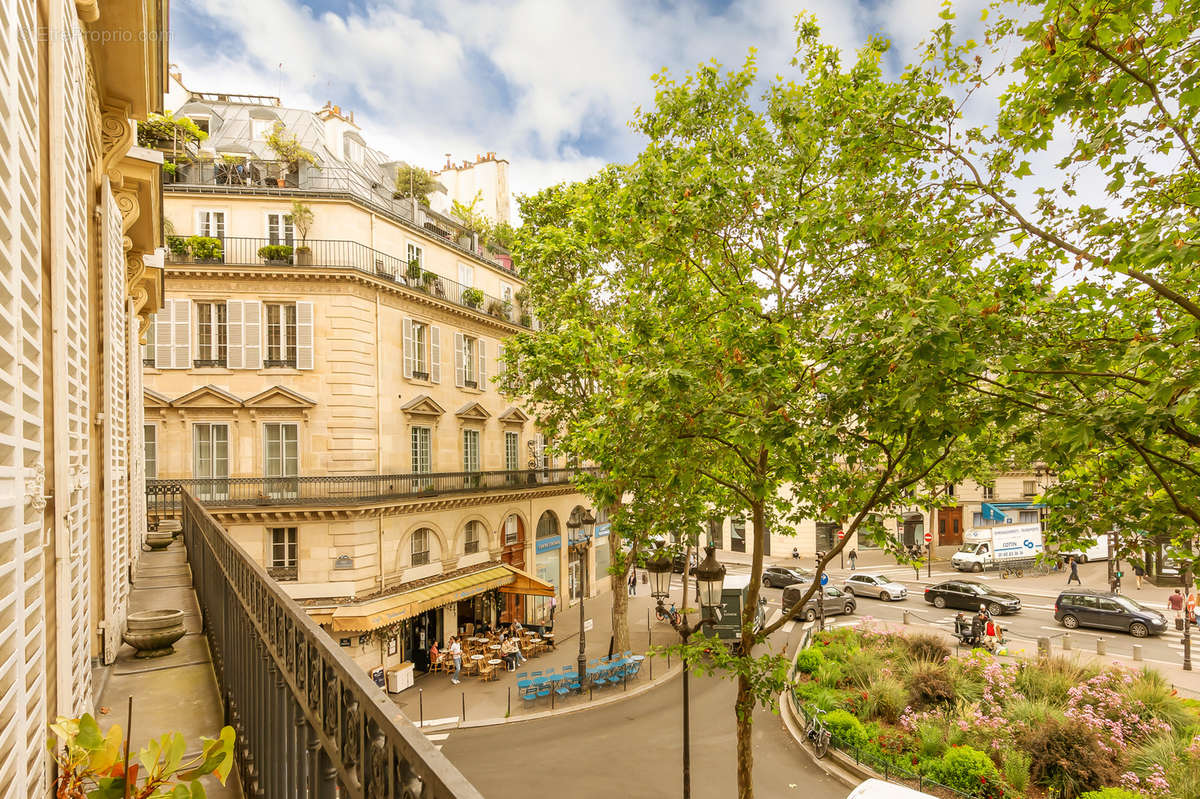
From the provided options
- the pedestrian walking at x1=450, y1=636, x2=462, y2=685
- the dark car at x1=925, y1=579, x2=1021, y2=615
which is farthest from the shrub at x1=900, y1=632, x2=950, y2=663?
the pedestrian walking at x1=450, y1=636, x2=462, y2=685

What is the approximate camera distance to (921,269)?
8.68 metres

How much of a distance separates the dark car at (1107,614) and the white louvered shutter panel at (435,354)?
25734 millimetres

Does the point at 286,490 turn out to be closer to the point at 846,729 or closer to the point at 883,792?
the point at 846,729

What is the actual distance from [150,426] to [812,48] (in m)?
21.9

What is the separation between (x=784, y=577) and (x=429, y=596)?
18404 millimetres

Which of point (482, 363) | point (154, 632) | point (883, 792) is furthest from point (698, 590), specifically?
point (482, 363)

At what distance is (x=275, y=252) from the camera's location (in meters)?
22.1

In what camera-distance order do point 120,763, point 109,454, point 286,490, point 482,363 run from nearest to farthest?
point 120,763 → point 109,454 → point 286,490 → point 482,363

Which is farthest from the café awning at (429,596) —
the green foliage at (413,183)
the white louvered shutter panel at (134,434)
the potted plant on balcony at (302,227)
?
the green foliage at (413,183)

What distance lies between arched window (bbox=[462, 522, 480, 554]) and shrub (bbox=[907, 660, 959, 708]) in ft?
53.1

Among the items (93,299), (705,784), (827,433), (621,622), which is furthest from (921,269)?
(621,622)

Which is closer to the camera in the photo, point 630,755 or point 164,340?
point 630,755

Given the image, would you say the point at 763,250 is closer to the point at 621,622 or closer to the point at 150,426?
the point at 621,622

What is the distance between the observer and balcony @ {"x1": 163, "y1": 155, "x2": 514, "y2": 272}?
2262 cm
